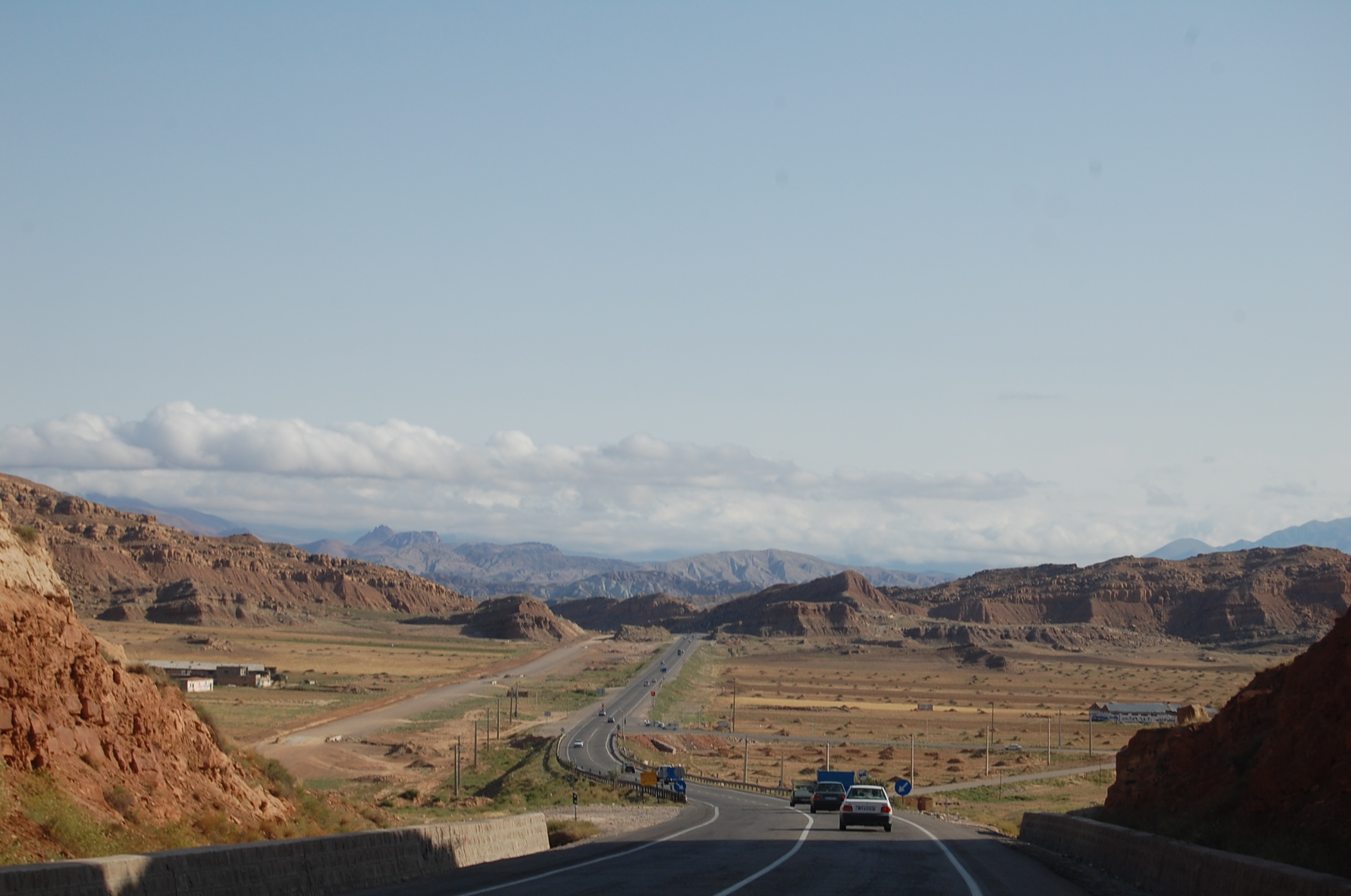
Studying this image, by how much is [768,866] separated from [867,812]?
13597 millimetres

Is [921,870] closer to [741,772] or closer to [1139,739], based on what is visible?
[1139,739]

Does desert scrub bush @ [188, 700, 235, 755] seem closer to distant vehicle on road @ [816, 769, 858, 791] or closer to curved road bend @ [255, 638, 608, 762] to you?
distant vehicle on road @ [816, 769, 858, 791]

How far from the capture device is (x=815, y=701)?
136 metres

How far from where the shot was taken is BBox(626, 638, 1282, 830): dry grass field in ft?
255

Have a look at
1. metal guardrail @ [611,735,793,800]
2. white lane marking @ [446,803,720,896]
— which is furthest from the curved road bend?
white lane marking @ [446,803,720,896]

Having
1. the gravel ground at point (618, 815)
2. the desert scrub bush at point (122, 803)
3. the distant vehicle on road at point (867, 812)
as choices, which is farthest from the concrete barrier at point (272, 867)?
the gravel ground at point (618, 815)

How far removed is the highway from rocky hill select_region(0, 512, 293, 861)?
5243 mm

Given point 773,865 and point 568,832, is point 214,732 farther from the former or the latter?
point 773,865

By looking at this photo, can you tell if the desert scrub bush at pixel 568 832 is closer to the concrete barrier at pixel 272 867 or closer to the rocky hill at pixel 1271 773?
the concrete barrier at pixel 272 867

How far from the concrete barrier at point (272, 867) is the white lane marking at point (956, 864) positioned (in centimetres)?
848

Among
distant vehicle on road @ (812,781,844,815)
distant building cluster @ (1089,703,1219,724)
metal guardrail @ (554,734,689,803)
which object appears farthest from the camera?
distant building cluster @ (1089,703,1219,724)

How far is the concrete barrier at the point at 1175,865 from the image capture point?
539 inches

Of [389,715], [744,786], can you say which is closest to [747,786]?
[744,786]

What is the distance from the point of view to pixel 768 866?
20.7 meters
